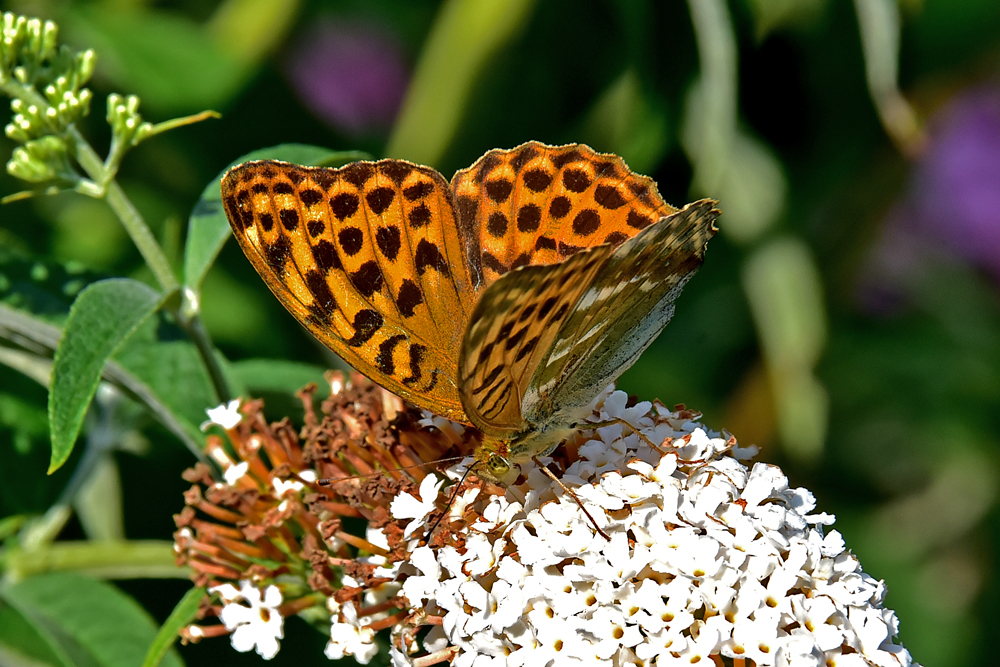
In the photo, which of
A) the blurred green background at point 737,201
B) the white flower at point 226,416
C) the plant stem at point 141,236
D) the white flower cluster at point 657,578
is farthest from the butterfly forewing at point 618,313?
the blurred green background at point 737,201

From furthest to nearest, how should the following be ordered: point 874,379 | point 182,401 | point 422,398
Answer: point 874,379
point 182,401
point 422,398

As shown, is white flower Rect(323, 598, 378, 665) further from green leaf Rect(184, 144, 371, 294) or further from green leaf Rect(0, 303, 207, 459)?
green leaf Rect(184, 144, 371, 294)

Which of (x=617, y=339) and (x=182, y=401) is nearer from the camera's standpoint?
(x=617, y=339)

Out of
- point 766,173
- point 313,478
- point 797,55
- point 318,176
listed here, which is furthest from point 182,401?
point 797,55

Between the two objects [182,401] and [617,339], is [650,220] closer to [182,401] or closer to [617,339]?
[617,339]

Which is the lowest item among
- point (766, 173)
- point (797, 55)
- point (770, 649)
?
point (770, 649)

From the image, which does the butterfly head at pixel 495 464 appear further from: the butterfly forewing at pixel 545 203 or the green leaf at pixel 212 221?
the green leaf at pixel 212 221

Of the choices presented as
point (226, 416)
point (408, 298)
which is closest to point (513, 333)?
point (408, 298)
